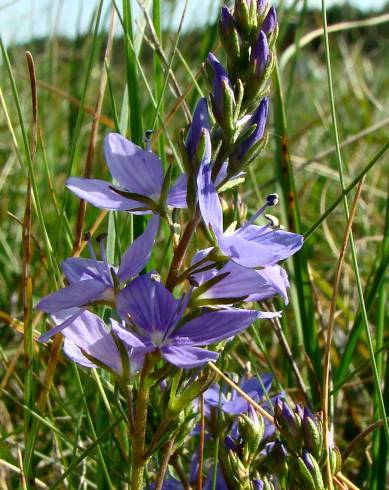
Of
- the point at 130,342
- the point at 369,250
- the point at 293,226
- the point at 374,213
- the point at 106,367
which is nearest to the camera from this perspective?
the point at 130,342

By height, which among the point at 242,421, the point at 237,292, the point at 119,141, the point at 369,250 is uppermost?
the point at 119,141

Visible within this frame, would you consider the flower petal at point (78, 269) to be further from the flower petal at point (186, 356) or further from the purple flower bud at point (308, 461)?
the purple flower bud at point (308, 461)

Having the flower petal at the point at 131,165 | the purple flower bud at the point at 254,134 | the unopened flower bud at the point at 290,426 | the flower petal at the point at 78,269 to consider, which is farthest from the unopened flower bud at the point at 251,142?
the unopened flower bud at the point at 290,426

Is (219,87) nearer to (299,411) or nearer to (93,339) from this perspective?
(93,339)

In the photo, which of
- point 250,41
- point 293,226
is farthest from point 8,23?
point 250,41

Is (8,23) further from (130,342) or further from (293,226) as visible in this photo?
(130,342)

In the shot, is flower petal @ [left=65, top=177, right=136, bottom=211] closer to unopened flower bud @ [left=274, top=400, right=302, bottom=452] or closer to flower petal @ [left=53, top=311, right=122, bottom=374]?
flower petal @ [left=53, top=311, right=122, bottom=374]
